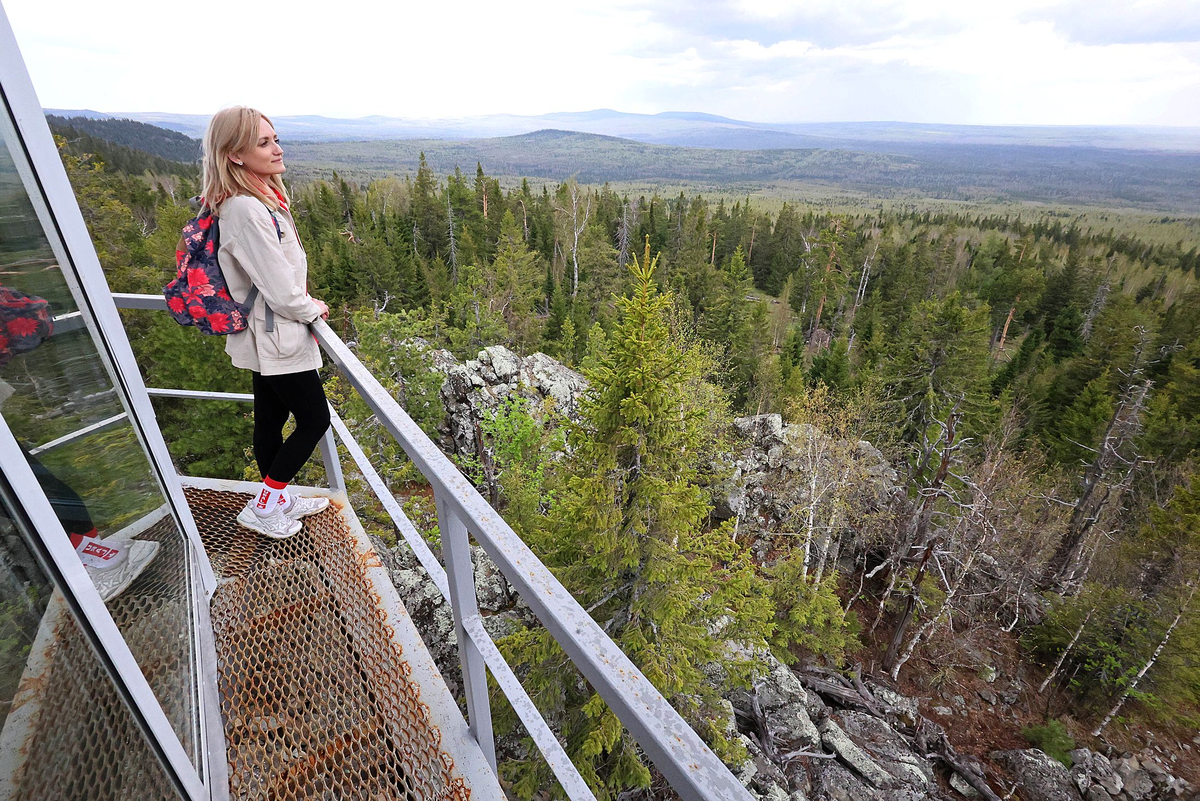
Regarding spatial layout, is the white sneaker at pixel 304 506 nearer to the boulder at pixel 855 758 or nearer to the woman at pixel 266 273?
the woman at pixel 266 273

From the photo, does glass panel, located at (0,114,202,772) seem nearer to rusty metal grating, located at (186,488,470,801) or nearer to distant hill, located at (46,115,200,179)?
rusty metal grating, located at (186,488,470,801)

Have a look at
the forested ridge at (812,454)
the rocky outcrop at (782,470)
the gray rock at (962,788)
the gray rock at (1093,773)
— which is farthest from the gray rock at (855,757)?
the rocky outcrop at (782,470)

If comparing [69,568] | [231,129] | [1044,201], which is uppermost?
[231,129]

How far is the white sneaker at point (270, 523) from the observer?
3.07m

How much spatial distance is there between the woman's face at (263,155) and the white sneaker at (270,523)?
181 cm

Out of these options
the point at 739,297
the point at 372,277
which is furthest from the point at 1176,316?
the point at 372,277

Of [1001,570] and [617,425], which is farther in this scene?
[1001,570]

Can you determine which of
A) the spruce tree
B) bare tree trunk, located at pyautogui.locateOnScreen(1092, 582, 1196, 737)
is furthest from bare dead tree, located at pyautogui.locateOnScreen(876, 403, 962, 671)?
the spruce tree

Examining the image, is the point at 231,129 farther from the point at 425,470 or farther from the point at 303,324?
the point at 425,470

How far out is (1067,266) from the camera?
47188mm

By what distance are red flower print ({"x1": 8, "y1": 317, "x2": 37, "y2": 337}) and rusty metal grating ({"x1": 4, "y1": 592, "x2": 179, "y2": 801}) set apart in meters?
0.59

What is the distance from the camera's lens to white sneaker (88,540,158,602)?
1.54 m

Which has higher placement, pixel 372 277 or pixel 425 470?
pixel 425 470

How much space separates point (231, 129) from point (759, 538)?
20.4m
